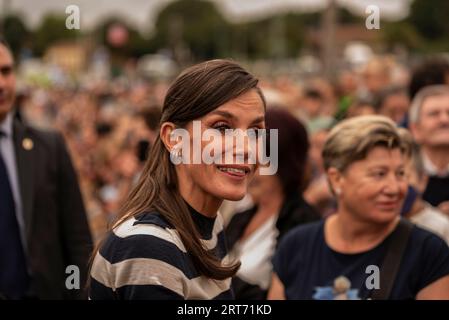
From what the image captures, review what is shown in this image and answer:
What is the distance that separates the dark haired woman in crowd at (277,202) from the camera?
4.38 meters

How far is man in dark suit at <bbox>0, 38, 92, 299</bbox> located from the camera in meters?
4.18

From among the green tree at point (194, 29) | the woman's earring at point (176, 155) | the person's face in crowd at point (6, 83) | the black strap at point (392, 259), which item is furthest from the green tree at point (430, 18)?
the green tree at point (194, 29)

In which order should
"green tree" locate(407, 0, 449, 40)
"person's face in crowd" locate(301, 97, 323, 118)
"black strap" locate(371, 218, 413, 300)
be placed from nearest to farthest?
"black strap" locate(371, 218, 413, 300)
"green tree" locate(407, 0, 449, 40)
"person's face in crowd" locate(301, 97, 323, 118)

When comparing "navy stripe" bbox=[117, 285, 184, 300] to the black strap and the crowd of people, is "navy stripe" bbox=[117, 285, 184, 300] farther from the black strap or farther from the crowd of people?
the black strap

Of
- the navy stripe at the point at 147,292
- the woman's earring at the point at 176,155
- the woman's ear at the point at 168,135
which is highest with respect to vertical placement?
the woman's ear at the point at 168,135

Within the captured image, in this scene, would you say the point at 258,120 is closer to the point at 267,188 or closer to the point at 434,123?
the point at 267,188

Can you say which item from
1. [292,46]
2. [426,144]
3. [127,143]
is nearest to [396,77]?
[127,143]

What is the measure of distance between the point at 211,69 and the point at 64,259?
2303 millimetres

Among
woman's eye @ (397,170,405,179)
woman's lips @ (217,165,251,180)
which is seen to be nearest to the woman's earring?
woman's lips @ (217,165,251,180)

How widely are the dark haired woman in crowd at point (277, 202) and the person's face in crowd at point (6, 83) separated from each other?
1295 mm

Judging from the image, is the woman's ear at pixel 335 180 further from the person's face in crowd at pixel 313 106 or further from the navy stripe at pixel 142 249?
the person's face in crowd at pixel 313 106

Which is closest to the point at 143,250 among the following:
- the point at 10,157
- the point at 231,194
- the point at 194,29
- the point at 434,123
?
the point at 231,194

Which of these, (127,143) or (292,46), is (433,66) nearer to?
(127,143)

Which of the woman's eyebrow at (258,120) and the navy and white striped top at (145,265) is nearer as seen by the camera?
the navy and white striped top at (145,265)
